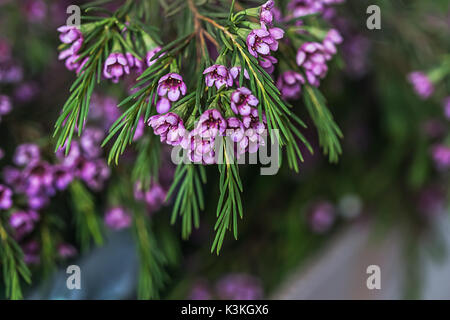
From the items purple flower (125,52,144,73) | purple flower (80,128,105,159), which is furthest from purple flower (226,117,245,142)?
purple flower (80,128,105,159)

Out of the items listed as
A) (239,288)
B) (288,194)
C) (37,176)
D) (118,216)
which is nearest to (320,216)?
(288,194)

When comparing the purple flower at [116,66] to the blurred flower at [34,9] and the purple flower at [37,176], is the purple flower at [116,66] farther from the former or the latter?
the blurred flower at [34,9]

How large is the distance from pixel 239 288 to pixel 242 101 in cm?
49

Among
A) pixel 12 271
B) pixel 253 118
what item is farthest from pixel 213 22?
pixel 12 271

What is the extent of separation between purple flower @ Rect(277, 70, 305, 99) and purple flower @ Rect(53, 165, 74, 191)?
25 cm

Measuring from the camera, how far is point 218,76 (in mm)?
304

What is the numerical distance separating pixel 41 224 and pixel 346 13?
1.67ft

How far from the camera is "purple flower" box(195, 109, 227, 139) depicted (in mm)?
279

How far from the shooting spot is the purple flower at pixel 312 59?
36 cm

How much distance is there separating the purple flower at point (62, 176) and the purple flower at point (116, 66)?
16 cm

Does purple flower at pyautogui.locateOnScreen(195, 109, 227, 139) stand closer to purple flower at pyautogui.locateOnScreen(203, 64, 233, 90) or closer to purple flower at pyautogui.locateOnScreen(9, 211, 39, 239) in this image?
purple flower at pyautogui.locateOnScreen(203, 64, 233, 90)

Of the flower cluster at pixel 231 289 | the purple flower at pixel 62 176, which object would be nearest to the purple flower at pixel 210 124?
the purple flower at pixel 62 176
